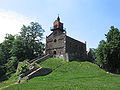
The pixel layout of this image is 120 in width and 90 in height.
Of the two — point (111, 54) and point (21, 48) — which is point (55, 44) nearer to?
point (21, 48)

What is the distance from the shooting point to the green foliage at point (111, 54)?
4828cm

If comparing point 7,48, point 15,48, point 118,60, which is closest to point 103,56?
point 118,60

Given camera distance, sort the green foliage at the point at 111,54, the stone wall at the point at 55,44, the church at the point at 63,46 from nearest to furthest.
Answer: the green foliage at the point at 111,54
the church at the point at 63,46
the stone wall at the point at 55,44

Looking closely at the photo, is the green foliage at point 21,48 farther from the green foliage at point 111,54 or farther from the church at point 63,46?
the green foliage at point 111,54

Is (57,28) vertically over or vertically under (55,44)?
over

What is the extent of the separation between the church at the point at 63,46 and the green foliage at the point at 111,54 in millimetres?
9247

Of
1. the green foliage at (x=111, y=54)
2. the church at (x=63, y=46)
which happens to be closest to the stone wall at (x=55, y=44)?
the church at (x=63, y=46)

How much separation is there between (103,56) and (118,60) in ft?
12.4

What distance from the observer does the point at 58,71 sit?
43219 mm

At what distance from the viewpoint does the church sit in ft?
186

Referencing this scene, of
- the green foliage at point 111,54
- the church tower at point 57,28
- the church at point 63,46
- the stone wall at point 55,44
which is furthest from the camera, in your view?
the church tower at point 57,28

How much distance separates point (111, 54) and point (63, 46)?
1478 cm

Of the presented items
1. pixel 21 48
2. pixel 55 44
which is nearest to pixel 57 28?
pixel 55 44

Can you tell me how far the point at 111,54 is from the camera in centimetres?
4844
